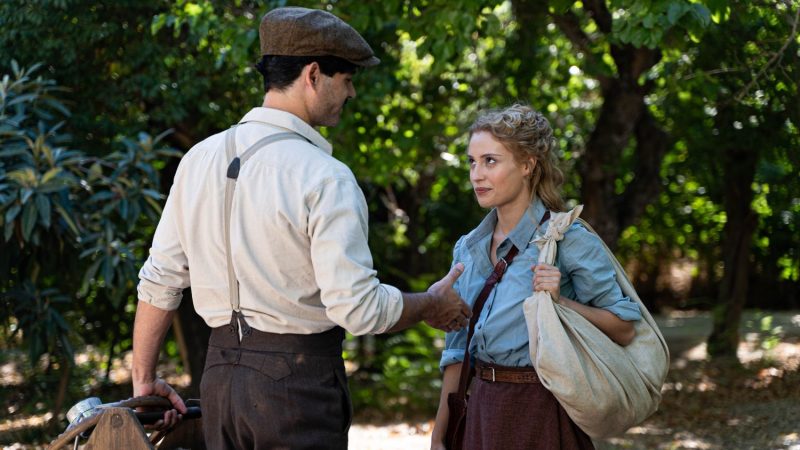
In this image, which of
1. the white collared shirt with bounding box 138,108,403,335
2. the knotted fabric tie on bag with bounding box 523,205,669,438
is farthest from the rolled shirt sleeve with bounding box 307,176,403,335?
the knotted fabric tie on bag with bounding box 523,205,669,438

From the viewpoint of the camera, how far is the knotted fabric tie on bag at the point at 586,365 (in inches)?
115

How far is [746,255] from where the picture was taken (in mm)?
10328

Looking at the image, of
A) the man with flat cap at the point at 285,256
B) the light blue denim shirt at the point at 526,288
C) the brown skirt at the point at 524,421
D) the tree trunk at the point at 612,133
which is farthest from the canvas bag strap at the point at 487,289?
the tree trunk at the point at 612,133

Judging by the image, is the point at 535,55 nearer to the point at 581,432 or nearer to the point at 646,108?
the point at 646,108

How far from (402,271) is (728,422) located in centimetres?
380

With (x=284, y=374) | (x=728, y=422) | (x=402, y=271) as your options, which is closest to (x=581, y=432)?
(x=284, y=374)

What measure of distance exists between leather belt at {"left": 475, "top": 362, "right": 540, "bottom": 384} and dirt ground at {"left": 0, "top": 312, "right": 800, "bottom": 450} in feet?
14.6

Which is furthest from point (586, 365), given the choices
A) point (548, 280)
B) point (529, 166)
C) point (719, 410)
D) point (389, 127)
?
point (719, 410)

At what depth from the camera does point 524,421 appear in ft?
10.2

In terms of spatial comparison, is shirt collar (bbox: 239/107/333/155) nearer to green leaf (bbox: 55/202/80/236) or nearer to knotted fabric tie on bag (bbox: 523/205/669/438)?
knotted fabric tie on bag (bbox: 523/205/669/438)

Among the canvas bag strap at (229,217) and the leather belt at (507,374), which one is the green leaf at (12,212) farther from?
the leather belt at (507,374)

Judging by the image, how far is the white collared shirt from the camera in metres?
2.67

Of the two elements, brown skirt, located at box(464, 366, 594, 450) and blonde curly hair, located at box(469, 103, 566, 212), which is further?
blonde curly hair, located at box(469, 103, 566, 212)

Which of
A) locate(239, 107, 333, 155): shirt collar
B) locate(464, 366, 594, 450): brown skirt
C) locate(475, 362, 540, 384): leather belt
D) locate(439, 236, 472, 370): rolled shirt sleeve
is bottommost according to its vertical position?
locate(464, 366, 594, 450): brown skirt
